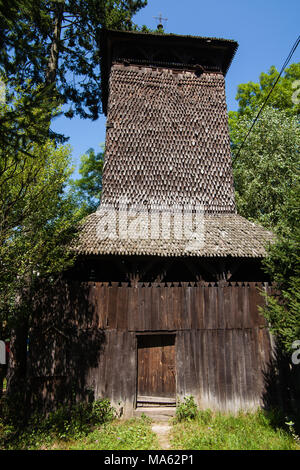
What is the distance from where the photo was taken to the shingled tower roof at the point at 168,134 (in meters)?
11.5

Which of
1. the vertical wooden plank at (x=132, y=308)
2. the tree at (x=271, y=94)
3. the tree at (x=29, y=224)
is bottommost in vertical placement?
the vertical wooden plank at (x=132, y=308)

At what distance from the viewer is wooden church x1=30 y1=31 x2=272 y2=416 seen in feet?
24.2

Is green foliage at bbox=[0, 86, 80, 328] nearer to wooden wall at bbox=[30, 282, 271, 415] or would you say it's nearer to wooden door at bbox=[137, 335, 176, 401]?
wooden wall at bbox=[30, 282, 271, 415]

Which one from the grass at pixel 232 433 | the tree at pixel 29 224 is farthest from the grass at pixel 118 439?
the tree at pixel 29 224

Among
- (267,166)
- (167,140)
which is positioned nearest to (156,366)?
(167,140)

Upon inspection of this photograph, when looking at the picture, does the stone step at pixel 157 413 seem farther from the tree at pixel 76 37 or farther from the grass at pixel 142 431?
the tree at pixel 76 37

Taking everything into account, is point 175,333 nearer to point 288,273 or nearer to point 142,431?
point 142,431

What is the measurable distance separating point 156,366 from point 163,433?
162cm

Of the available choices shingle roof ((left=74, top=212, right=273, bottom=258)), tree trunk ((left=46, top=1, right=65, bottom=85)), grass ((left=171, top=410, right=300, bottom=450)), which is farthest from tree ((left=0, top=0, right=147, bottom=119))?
grass ((left=171, top=410, right=300, bottom=450))

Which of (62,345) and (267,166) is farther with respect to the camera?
(267,166)

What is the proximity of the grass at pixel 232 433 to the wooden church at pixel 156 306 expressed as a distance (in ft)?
1.36

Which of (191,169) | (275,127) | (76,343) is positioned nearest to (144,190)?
(191,169)

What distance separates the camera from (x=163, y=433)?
6.61m

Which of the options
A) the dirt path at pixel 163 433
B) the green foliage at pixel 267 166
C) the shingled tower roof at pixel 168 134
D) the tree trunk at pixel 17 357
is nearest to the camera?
the dirt path at pixel 163 433
